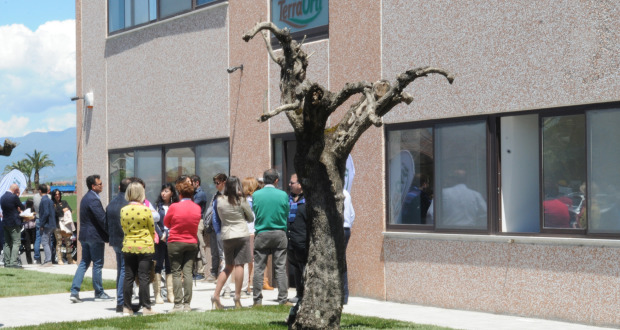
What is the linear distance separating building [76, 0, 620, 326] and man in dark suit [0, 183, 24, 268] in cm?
547

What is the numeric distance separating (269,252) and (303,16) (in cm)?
480

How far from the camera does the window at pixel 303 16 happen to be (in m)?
15.2

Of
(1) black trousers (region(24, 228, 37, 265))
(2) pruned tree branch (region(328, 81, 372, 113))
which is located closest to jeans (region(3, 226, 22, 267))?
(1) black trousers (region(24, 228, 37, 265))

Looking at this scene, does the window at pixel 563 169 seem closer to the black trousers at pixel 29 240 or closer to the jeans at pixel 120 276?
the jeans at pixel 120 276

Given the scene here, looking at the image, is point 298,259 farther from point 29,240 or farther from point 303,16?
point 29,240

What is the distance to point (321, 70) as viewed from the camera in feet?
49.5

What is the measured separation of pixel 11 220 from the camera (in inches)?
817

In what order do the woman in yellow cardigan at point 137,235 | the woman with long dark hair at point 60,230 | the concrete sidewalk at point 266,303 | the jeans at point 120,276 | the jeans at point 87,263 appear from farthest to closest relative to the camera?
1. the woman with long dark hair at point 60,230
2. the jeans at point 87,263
3. the jeans at point 120,276
4. the woman in yellow cardigan at point 137,235
5. the concrete sidewalk at point 266,303

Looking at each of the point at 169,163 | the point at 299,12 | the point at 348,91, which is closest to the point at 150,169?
the point at 169,163

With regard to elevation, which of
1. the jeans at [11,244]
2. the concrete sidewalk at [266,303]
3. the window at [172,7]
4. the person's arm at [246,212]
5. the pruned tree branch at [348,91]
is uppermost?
the window at [172,7]

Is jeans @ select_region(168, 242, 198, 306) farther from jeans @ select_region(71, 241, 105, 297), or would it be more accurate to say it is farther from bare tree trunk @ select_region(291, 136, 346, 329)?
bare tree trunk @ select_region(291, 136, 346, 329)

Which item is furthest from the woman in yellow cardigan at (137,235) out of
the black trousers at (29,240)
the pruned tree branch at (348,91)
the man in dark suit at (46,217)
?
the black trousers at (29,240)

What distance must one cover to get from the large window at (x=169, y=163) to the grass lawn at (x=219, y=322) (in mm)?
6398

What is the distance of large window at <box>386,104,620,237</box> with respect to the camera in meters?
11.0
